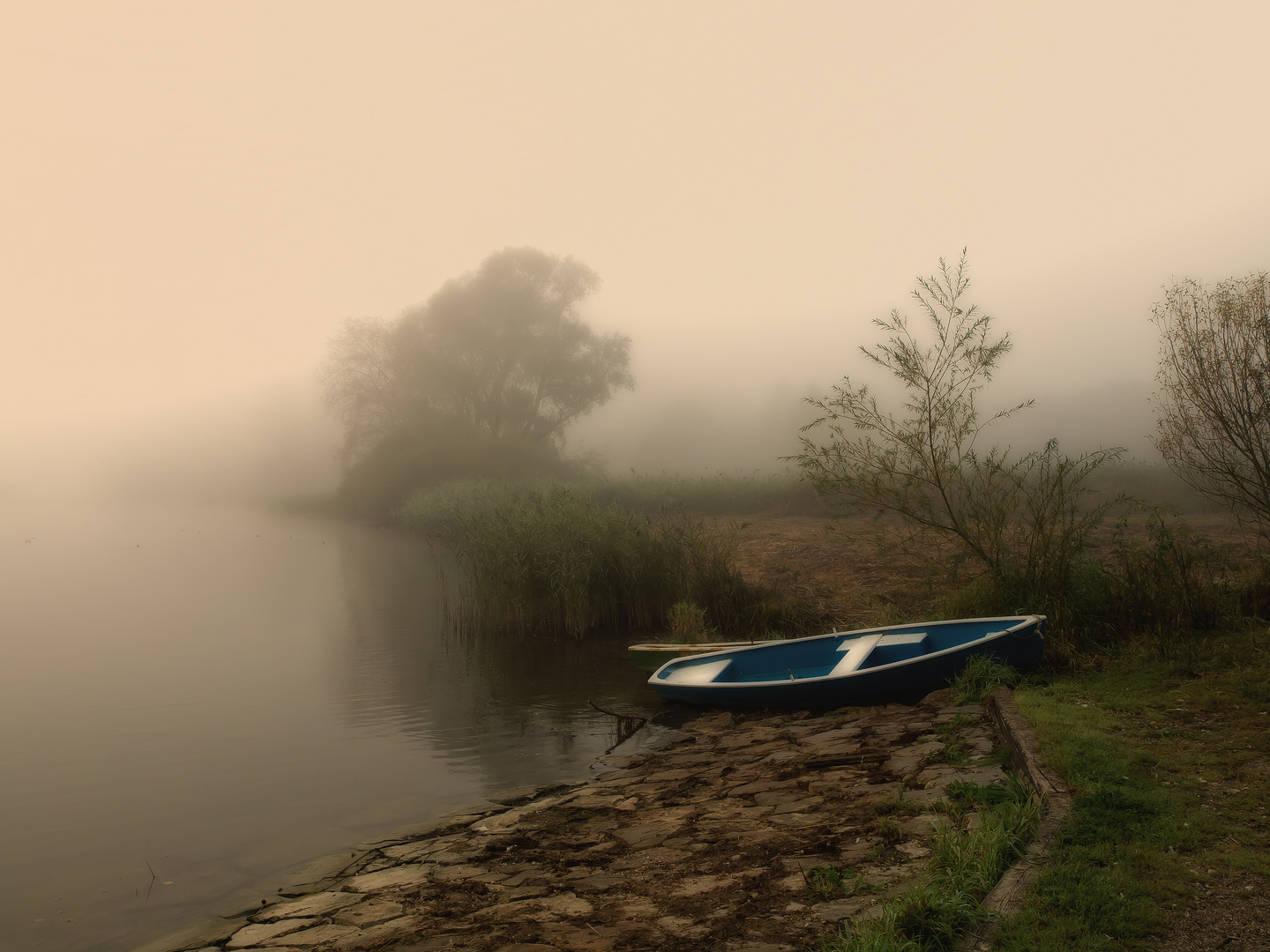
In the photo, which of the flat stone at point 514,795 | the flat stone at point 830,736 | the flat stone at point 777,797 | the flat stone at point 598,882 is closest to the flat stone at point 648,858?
the flat stone at point 598,882

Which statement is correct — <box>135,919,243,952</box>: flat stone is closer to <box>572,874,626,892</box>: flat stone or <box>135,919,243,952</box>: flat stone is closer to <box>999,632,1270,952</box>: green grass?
<box>572,874,626,892</box>: flat stone

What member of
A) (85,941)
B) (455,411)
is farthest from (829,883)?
(455,411)

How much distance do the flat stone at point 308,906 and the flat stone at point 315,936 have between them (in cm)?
24

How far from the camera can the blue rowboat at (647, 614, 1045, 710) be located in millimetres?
7035

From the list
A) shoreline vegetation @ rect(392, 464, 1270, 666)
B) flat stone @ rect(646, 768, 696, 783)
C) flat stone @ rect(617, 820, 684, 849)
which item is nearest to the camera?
flat stone @ rect(617, 820, 684, 849)

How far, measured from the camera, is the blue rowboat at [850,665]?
704cm

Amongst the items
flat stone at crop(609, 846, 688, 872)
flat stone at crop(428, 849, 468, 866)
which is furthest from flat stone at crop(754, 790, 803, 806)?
flat stone at crop(428, 849, 468, 866)

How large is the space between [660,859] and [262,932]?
2096 mm

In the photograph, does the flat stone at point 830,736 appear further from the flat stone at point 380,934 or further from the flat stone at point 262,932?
the flat stone at point 262,932

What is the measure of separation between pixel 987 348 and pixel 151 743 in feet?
31.6

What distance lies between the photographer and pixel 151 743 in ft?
26.5

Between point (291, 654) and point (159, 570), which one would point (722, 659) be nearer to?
point (291, 654)

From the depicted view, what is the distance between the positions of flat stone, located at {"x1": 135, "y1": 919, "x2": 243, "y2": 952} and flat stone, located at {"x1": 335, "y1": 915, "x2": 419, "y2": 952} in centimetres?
95

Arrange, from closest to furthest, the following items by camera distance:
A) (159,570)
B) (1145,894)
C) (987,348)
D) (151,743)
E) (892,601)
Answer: (1145,894) < (151,743) < (987,348) < (892,601) < (159,570)
